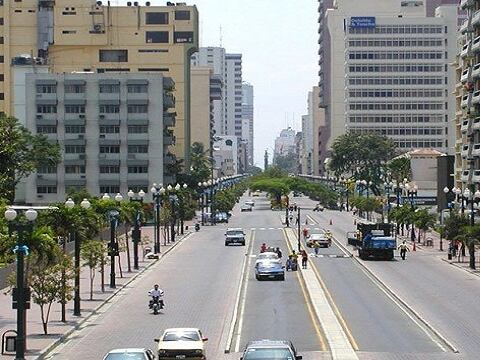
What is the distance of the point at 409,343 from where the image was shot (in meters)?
38.4

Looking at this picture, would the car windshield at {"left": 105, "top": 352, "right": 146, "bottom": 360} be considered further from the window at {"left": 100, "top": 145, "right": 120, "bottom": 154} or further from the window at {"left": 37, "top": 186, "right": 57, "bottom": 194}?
the window at {"left": 37, "top": 186, "right": 57, "bottom": 194}

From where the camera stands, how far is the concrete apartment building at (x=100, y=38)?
167250 mm

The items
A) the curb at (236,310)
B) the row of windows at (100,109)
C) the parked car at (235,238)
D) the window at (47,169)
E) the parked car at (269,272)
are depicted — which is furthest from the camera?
the row of windows at (100,109)

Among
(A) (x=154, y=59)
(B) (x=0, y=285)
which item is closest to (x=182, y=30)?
(A) (x=154, y=59)

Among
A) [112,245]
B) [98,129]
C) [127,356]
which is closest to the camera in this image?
[127,356]

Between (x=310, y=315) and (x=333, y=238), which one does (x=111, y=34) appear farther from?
(x=310, y=315)

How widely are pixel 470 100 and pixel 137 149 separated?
44875 millimetres

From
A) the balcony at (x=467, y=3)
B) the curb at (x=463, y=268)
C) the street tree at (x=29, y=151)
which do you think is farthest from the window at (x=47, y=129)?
the curb at (x=463, y=268)

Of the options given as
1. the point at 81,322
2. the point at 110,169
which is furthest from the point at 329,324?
the point at 110,169

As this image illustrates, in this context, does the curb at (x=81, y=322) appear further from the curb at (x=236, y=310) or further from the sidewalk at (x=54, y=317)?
the curb at (x=236, y=310)

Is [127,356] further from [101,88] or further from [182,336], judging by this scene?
[101,88]

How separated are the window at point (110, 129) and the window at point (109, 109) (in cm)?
173

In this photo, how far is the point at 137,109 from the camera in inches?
5428

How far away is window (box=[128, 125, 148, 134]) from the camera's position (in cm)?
13762
